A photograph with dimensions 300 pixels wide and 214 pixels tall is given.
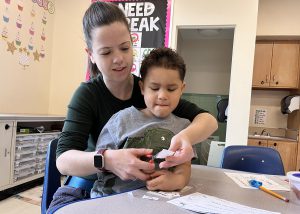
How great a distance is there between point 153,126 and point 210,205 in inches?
11.2

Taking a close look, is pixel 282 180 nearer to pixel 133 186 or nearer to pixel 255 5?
pixel 133 186

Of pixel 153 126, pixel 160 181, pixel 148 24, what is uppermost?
pixel 148 24

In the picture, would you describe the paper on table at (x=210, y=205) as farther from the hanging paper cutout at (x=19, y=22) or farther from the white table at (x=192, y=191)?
the hanging paper cutout at (x=19, y=22)

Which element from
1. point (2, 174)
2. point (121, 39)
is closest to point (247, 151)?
point (121, 39)

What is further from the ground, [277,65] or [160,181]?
[277,65]

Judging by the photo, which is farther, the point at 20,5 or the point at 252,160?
the point at 20,5

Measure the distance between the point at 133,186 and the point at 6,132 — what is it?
6.34 feet

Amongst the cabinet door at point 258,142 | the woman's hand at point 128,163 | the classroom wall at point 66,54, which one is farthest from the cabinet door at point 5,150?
the cabinet door at point 258,142

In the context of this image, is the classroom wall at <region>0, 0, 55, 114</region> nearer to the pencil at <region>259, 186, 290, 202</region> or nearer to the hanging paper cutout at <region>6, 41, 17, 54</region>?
the hanging paper cutout at <region>6, 41, 17, 54</region>

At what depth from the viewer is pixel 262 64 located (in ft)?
12.1

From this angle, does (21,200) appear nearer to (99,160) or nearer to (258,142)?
(99,160)

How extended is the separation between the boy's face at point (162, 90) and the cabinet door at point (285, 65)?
322 centimetres

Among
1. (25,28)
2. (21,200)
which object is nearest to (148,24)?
(25,28)

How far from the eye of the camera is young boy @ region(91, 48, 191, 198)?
760mm
